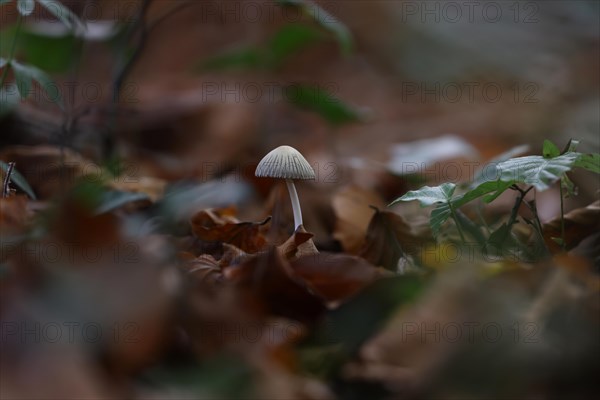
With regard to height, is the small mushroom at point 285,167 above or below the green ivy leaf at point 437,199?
above

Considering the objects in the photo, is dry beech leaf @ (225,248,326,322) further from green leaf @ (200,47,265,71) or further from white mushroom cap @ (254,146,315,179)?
green leaf @ (200,47,265,71)

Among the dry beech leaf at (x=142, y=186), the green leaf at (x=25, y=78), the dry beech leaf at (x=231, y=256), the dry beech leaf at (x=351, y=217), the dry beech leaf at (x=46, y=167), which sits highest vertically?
the green leaf at (x=25, y=78)

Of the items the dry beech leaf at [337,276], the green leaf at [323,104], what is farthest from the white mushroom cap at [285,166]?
the green leaf at [323,104]

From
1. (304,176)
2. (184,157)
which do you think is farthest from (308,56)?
(304,176)

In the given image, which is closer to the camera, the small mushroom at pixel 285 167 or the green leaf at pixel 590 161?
the green leaf at pixel 590 161

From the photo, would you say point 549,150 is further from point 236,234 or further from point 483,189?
point 236,234

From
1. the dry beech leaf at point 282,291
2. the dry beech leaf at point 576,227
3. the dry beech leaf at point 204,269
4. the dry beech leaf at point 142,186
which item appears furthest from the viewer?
the dry beech leaf at point 142,186

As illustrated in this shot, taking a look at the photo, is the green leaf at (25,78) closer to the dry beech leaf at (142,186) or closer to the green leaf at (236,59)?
the dry beech leaf at (142,186)
